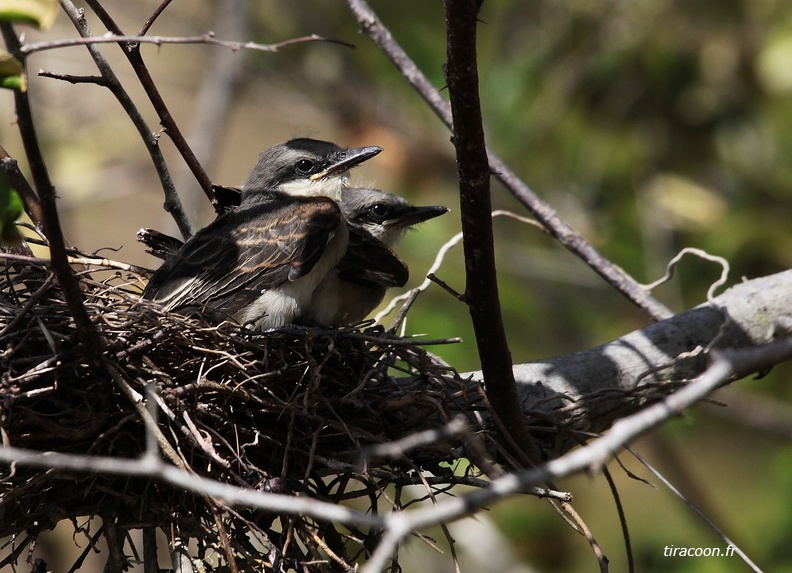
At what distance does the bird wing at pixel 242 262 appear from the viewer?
12.1 ft

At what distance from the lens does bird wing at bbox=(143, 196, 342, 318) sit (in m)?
3.70

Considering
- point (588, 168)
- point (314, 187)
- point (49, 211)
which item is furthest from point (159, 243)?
point (588, 168)

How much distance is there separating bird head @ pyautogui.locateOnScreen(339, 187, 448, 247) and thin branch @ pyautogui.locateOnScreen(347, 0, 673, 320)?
55 cm

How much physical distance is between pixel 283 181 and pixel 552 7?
298 centimetres

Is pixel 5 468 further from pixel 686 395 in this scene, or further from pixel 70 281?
pixel 686 395

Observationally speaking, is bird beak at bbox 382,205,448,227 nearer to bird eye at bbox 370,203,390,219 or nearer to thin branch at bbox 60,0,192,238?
bird eye at bbox 370,203,390,219

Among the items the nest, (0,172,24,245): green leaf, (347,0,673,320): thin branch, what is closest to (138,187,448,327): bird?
(347,0,673,320): thin branch

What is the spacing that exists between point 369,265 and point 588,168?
2.59 metres

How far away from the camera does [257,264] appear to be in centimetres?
373

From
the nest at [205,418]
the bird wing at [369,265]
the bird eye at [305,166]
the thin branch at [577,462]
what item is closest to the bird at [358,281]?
the bird wing at [369,265]

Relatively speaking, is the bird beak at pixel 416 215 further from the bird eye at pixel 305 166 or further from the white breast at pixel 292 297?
the white breast at pixel 292 297

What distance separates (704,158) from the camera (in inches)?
262

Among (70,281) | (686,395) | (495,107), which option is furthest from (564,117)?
(686,395)

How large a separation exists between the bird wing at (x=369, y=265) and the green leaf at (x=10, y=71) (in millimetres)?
1987
